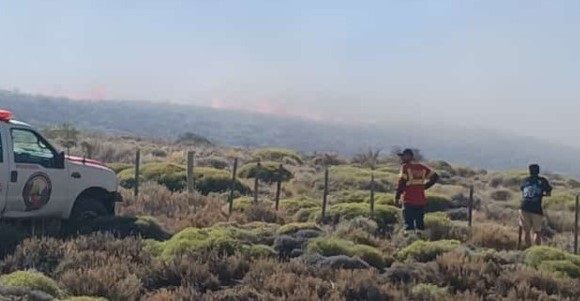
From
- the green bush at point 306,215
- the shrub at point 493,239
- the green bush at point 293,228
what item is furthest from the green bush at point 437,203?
the green bush at point 293,228

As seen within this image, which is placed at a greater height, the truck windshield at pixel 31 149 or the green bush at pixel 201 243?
the truck windshield at pixel 31 149

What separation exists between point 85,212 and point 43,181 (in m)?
0.99

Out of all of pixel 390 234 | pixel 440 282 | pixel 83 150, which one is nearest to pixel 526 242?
pixel 390 234

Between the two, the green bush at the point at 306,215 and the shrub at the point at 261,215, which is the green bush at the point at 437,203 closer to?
the green bush at the point at 306,215

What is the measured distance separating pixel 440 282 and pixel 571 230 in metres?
12.3

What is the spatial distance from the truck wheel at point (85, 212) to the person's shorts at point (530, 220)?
7.53 meters

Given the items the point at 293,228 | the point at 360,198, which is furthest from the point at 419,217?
the point at 360,198

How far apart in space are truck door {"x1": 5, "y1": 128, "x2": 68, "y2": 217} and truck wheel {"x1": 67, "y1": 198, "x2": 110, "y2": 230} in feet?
0.99

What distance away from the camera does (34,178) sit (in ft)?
43.1

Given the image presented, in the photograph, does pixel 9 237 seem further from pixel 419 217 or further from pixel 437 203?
pixel 437 203

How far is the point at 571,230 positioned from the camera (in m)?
22.8

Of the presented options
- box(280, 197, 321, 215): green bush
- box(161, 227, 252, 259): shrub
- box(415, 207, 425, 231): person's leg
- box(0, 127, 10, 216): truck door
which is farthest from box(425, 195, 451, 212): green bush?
box(0, 127, 10, 216): truck door

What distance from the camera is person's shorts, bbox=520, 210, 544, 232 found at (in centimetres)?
1703

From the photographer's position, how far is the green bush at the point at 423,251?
44.2 ft
